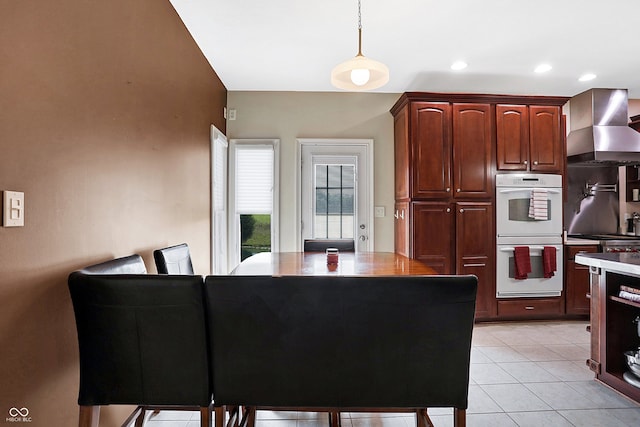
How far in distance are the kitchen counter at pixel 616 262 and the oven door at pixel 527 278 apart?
1.24 metres

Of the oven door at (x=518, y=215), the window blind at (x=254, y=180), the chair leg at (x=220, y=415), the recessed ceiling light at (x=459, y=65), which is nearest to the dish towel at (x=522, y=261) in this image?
the oven door at (x=518, y=215)

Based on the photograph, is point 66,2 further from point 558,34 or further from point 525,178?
point 525,178

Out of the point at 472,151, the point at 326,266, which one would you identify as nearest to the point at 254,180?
the point at 326,266

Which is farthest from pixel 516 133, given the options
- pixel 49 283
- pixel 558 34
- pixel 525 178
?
pixel 49 283

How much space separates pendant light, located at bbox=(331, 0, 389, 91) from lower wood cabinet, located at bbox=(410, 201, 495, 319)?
5.83ft

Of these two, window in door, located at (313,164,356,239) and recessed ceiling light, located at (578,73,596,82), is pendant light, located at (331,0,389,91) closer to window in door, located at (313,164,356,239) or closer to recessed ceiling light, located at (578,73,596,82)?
window in door, located at (313,164,356,239)

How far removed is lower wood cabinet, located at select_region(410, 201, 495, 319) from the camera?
3.77m

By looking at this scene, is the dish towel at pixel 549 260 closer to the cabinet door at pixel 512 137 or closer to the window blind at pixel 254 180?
the cabinet door at pixel 512 137

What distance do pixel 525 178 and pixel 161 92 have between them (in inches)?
144

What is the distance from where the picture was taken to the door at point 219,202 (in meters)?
3.67

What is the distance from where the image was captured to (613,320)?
2406 millimetres

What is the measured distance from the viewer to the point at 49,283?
136 centimetres

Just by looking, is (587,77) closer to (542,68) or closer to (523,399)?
(542,68)

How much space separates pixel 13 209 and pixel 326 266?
1.65m
